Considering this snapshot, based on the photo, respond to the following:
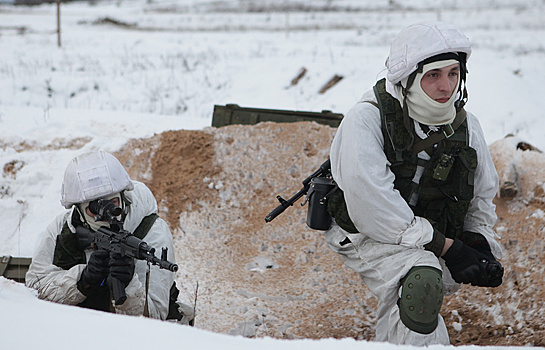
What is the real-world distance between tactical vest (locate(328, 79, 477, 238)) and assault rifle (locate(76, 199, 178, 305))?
1.08 metres

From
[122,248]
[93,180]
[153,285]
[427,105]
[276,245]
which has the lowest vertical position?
[276,245]

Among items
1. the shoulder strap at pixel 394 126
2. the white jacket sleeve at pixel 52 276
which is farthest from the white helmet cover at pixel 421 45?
the white jacket sleeve at pixel 52 276

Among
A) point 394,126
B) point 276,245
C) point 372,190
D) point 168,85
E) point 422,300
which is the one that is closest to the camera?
point 422,300

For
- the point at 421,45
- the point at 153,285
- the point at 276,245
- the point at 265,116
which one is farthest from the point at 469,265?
the point at 265,116

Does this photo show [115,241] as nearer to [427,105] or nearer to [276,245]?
[427,105]

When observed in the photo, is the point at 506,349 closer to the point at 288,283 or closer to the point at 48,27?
the point at 288,283

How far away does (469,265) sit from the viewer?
297 centimetres

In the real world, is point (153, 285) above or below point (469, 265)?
below

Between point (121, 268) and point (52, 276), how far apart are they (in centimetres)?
50

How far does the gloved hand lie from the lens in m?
2.96

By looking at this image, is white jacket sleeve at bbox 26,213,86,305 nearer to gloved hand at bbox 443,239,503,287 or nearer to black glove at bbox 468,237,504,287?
gloved hand at bbox 443,239,503,287

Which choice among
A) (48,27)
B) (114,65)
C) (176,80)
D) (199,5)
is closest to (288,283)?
(176,80)

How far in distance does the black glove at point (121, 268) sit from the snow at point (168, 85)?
0.57 meters

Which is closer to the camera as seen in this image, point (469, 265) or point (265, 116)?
point (469, 265)
